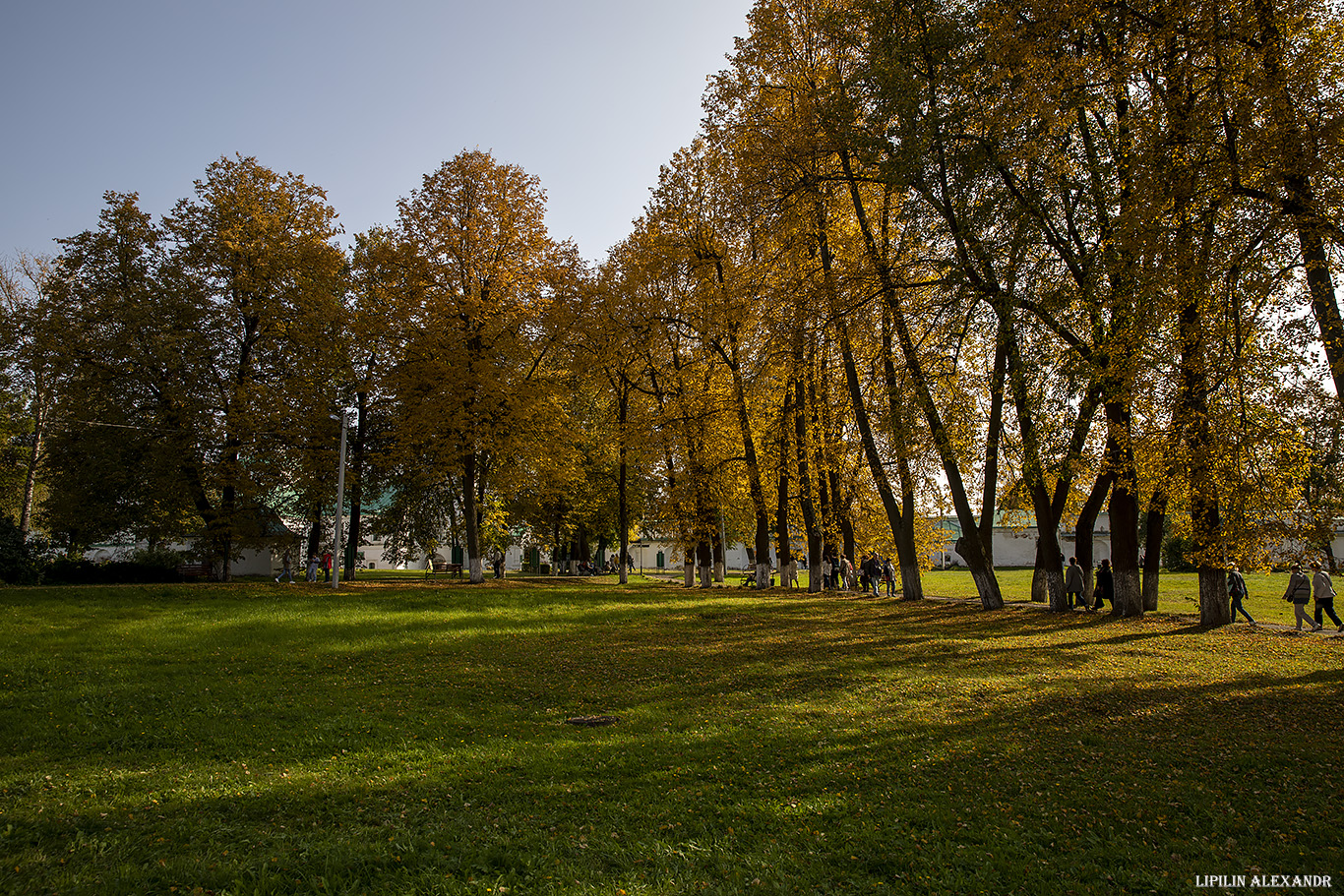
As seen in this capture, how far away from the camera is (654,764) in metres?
7.25

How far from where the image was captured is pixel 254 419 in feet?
86.1

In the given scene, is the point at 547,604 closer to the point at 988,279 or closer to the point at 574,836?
the point at 988,279

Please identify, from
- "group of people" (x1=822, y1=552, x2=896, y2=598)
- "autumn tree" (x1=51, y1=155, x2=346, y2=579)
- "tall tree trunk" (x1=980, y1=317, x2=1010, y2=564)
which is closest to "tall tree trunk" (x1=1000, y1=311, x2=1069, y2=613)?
"tall tree trunk" (x1=980, y1=317, x2=1010, y2=564)

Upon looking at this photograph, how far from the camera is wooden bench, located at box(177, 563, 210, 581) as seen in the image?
32.3 meters

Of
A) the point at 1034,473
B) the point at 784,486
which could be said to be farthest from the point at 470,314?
the point at 1034,473

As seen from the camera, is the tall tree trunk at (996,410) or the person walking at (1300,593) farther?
the person walking at (1300,593)

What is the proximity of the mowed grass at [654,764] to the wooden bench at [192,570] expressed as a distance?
19.3 meters

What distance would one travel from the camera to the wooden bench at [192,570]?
3231 centimetres

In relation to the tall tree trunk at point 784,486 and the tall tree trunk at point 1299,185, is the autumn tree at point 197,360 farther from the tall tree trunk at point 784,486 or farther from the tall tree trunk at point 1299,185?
the tall tree trunk at point 1299,185

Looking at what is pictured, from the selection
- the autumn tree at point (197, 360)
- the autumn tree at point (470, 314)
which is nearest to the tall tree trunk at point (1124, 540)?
the autumn tree at point (470, 314)

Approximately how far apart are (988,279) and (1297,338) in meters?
6.69

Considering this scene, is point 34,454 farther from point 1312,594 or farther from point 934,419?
point 1312,594

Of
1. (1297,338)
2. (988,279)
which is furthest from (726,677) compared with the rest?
(988,279)

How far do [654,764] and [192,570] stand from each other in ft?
124
